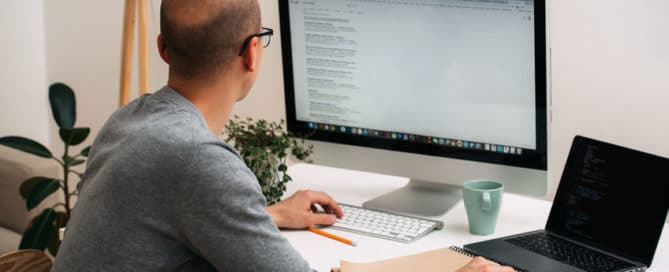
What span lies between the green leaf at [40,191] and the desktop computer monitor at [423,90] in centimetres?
108

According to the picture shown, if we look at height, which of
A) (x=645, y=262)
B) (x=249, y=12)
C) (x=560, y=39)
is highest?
(x=249, y=12)

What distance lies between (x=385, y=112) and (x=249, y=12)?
606 mm

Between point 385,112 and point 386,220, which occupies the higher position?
point 385,112

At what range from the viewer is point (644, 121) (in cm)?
197

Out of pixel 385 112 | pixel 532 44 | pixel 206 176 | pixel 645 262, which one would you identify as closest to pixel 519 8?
pixel 532 44

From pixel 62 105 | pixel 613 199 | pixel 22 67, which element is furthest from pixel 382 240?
pixel 22 67

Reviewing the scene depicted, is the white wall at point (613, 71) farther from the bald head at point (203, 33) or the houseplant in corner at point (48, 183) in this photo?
the houseplant in corner at point (48, 183)

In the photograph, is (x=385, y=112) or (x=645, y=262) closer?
(x=645, y=262)

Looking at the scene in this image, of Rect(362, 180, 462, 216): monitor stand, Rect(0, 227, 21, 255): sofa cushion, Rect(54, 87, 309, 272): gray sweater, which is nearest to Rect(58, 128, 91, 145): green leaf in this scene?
Rect(0, 227, 21, 255): sofa cushion

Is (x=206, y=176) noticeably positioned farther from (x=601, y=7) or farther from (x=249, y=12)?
(x=601, y=7)

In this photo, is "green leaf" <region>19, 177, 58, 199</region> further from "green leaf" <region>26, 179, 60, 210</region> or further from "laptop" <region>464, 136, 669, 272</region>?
"laptop" <region>464, 136, 669, 272</region>

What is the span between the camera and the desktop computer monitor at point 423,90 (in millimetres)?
1674

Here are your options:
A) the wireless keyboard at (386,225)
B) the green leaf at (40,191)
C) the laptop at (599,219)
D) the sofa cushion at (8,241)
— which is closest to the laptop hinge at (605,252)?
the laptop at (599,219)

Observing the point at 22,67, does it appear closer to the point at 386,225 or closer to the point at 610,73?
the point at 386,225
